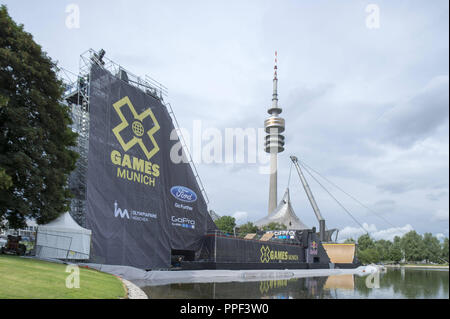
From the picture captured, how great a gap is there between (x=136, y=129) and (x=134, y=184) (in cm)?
442

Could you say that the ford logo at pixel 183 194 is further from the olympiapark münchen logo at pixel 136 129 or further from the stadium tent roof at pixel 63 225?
the stadium tent roof at pixel 63 225

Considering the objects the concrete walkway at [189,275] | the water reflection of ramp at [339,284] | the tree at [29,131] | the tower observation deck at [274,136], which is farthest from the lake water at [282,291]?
the tower observation deck at [274,136]

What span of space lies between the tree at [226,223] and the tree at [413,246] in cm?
4338

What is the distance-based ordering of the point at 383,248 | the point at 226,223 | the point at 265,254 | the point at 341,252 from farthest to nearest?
1. the point at 383,248
2. the point at 226,223
3. the point at 341,252
4. the point at 265,254

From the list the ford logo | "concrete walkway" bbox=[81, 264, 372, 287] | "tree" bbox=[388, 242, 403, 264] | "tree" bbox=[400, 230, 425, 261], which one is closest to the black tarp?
the ford logo

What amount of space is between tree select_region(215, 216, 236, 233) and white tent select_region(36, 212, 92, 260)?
6735 cm

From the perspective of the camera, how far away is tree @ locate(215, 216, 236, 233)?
87.9 meters

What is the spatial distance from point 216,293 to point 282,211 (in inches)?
4084

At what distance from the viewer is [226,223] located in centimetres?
8894

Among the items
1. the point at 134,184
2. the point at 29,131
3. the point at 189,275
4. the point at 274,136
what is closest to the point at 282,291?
the point at 189,275

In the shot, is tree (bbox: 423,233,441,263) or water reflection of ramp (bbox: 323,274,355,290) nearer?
water reflection of ramp (bbox: 323,274,355,290)

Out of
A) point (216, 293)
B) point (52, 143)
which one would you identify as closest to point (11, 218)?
point (52, 143)

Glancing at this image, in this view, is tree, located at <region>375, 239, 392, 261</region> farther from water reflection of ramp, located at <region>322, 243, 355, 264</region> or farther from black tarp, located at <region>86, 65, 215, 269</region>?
black tarp, located at <region>86, 65, 215, 269</region>

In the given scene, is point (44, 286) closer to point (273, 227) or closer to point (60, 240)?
point (60, 240)
